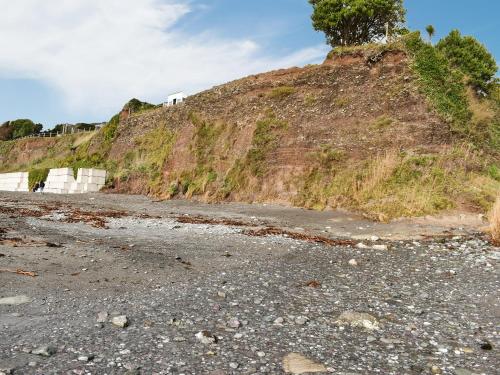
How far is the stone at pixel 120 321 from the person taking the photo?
5.12 m

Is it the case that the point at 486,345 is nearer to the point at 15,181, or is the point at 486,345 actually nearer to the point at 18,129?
the point at 15,181

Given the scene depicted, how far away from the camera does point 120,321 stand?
516 cm

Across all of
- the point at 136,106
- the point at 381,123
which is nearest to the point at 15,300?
the point at 381,123

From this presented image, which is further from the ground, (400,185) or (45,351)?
(400,185)

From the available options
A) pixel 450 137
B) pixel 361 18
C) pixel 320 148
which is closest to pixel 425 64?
pixel 450 137

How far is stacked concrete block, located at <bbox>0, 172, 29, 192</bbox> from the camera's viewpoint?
1903 inches

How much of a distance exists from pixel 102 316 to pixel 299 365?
2.52 meters

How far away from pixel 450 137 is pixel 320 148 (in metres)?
7.12

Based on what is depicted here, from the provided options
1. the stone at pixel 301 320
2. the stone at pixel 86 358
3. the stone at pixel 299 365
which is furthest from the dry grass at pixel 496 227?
the stone at pixel 86 358

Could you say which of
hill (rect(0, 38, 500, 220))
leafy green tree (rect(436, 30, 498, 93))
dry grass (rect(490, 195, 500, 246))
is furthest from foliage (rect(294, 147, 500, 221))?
leafy green tree (rect(436, 30, 498, 93))

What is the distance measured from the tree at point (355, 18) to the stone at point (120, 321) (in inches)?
1756

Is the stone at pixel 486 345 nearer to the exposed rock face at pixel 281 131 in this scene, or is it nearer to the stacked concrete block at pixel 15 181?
the exposed rock face at pixel 281 131

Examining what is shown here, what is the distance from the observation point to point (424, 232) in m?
14.4

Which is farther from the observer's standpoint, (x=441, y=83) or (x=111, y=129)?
(x=111, y=129)
